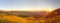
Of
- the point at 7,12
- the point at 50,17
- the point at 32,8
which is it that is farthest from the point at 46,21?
the point at 7,12

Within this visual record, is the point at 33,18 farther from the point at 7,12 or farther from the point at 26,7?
the point at 7,12

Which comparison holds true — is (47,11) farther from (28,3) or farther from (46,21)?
(28,3)

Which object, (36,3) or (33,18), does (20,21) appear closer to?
(33,18)

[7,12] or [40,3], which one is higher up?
[40,3]

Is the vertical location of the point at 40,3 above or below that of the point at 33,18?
above

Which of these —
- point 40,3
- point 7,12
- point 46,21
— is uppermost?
point 40,3

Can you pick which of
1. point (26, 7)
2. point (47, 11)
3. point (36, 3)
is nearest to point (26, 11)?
point (26, 7)

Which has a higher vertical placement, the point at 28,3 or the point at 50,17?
the point at 28,3

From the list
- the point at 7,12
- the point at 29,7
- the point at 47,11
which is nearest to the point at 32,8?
the point at 29,7
